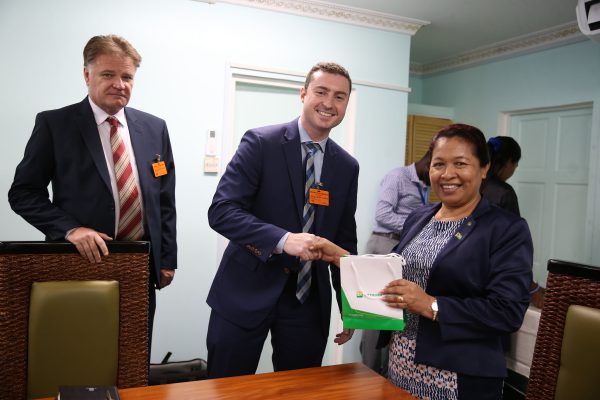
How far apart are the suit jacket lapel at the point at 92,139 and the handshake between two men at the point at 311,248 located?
0.77m

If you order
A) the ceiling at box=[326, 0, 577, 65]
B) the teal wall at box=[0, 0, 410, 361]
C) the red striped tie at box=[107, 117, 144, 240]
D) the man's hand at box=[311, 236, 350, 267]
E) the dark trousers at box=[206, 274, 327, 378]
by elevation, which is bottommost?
the dark trousers at box=[206, 274, 327, 378]

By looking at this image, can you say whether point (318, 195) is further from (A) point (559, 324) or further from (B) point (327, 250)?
(A) point (559, 324)

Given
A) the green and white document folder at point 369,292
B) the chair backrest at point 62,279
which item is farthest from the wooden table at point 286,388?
the chair backrest at point 62,279

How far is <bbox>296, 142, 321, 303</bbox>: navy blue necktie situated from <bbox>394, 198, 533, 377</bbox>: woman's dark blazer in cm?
43

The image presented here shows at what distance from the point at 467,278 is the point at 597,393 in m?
0.43

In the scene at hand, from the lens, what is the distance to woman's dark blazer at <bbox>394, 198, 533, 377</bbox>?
4.61 feet

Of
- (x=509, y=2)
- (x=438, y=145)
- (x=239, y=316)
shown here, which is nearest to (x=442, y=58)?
(x=509, y=2)

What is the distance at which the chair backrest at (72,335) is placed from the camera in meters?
1.40

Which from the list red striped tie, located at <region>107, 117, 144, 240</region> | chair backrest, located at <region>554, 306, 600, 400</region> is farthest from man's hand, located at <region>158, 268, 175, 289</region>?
chair backrest, located at <region>554, 306, 600, 400</region>

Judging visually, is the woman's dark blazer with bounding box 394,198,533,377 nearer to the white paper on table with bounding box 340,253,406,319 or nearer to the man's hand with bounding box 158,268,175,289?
the white paper on table with bounding box 340,253,406,319

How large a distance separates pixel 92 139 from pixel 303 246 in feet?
3.06

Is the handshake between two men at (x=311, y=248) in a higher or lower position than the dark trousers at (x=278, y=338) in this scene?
higher

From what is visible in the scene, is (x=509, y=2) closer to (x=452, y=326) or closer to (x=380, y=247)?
(x=380, y=247)

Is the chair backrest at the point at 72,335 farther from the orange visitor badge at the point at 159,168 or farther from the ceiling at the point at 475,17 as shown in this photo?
the ceiling at the point at 475,17
